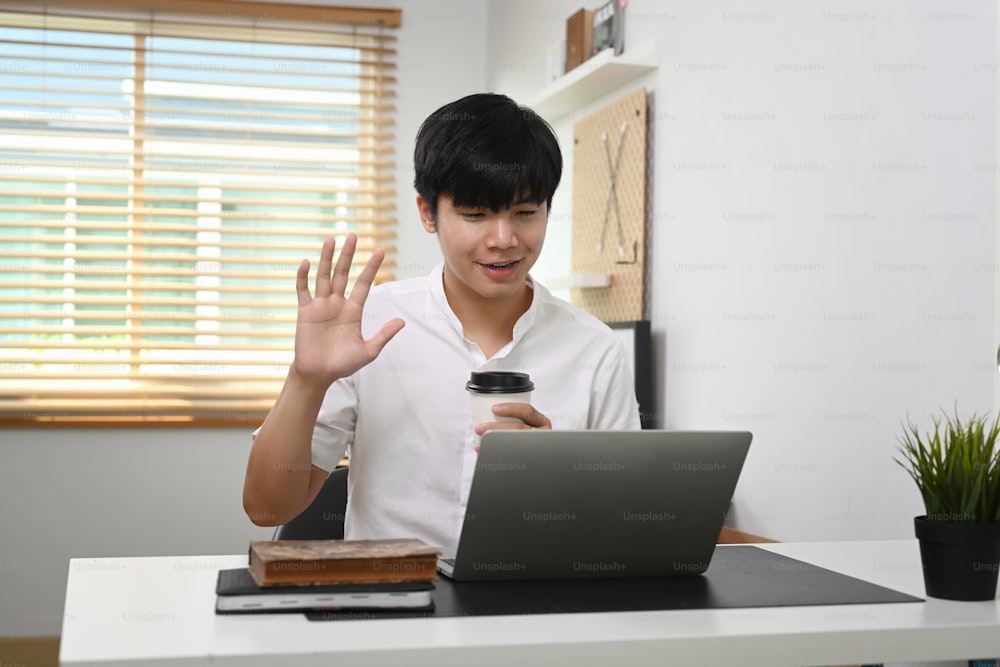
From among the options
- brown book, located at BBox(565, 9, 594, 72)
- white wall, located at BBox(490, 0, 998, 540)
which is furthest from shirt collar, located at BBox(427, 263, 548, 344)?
brown book, located at BBox(565, 9, 594, 72)

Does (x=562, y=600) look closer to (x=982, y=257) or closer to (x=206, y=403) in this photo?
(x=982, y=257)

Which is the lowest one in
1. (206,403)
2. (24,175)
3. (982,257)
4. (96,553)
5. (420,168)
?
(96,553)

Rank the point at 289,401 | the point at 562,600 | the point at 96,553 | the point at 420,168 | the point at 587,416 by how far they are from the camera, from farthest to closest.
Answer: the point at 96,553
the point at 587,416
the point at 420,168
the point at 289,401
the point at 562,600

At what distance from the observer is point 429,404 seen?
1576mm

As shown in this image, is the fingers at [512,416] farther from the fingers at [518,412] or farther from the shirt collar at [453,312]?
the shirt collar at [453,312]

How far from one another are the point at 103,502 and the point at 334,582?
2839 millimetres

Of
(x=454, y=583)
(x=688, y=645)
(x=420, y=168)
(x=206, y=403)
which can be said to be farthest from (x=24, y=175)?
(x=688, y=645)

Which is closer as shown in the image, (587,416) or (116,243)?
(587,416)

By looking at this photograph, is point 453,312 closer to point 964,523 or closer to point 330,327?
point 330,327

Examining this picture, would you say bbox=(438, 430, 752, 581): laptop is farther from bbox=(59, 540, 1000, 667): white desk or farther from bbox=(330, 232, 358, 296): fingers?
bbox=(330, 232, 358, 296): fingers

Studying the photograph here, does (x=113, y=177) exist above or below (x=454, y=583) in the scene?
above

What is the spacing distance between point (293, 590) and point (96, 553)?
2848 millimetres

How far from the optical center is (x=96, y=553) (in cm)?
351

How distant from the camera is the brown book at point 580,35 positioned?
9.25 feet
